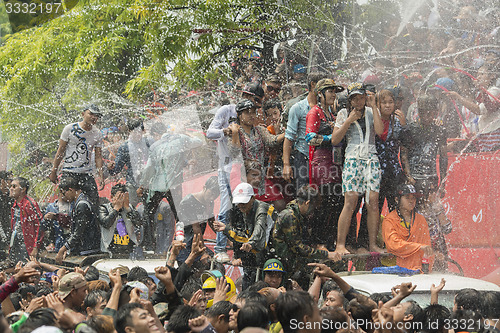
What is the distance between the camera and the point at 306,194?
6.53 metres

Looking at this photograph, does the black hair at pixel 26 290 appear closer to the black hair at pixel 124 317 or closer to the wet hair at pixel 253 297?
the wet hair at pixel 253 297

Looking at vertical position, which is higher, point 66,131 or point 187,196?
point 66,131

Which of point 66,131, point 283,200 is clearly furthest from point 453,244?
point 66,131

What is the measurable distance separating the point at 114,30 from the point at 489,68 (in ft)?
25.2

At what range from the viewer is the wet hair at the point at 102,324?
4059mm

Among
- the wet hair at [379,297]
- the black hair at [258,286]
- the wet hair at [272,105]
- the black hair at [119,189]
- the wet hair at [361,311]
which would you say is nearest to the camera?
the wet hair at [361,311]

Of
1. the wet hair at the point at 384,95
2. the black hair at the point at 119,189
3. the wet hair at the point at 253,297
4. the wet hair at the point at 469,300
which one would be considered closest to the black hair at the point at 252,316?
the wet hair at the point at 253,297

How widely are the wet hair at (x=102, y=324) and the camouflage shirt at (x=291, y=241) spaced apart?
263 centimetres

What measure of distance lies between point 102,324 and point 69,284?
1452 mm

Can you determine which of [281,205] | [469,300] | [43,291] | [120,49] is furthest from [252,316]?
[120,49]

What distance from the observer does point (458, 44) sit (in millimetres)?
8430

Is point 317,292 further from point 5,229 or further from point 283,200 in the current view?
point 5,229

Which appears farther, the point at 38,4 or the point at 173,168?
the point at 38,4

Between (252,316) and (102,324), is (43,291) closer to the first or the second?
(102,324)
